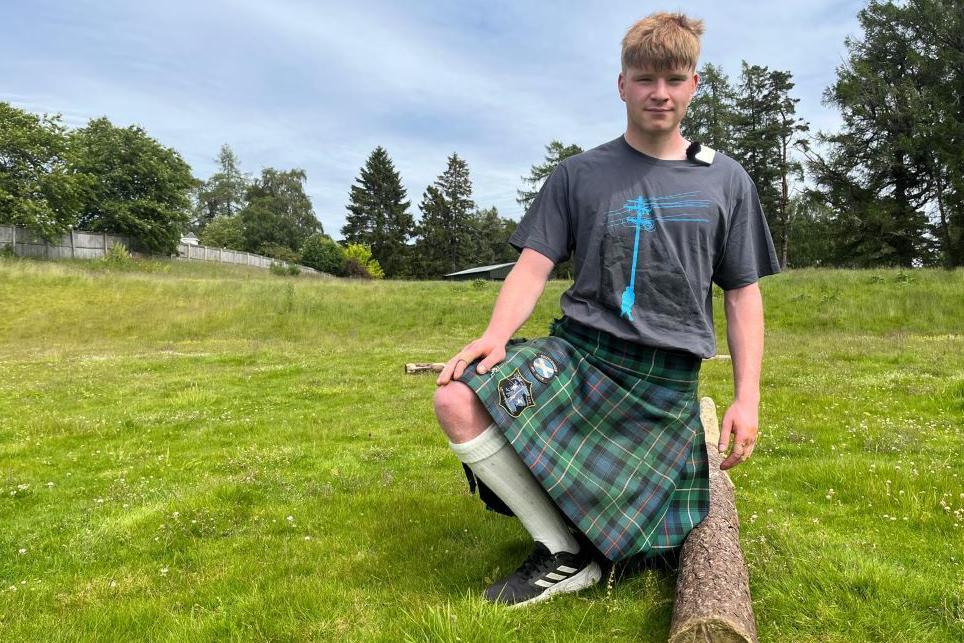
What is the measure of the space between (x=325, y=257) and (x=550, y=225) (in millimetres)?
63382

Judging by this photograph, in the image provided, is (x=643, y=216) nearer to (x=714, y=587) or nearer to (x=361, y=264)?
(x=714, y=587)

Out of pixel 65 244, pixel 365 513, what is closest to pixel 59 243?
pixel 65 244

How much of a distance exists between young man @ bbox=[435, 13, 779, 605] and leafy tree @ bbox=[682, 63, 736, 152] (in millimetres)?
55286

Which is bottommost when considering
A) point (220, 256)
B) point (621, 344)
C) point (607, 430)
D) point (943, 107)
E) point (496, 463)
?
point (496, 463)

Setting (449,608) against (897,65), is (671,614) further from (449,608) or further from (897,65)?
(897,65)

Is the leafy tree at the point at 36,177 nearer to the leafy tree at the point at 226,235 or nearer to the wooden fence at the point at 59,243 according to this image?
the wooden fence at the point at 59,243

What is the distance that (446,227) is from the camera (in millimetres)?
80562

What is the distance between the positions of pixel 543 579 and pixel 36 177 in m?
58.2

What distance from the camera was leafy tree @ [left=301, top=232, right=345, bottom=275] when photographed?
63406 mm

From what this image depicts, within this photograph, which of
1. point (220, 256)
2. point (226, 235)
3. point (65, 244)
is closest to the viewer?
point (65, 244)

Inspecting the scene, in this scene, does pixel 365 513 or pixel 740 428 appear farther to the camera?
pixel 365 513

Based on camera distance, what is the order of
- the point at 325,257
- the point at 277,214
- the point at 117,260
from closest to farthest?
the point at 117,260 < the point at 325,257 < the point at 277,214

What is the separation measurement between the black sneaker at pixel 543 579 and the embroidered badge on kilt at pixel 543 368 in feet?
2.99

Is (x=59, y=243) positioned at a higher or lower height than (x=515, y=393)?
higher
